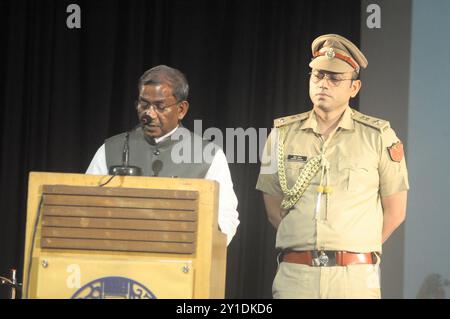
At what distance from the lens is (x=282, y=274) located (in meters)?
3.21

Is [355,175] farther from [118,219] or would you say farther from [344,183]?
[118,219]

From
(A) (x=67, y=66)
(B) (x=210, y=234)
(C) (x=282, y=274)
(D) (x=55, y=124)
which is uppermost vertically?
(A) (x=67, y=66)

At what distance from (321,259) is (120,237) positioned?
102cm

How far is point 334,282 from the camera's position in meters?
3.10

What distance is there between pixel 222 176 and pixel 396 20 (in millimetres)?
1473

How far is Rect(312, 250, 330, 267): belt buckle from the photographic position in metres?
3.13

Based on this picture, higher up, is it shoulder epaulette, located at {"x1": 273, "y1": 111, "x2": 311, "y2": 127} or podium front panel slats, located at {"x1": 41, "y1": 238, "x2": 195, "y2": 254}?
shoulder epaulette, located at {"x1": 273, "y1": 111, "x2": 311, "y2": 127}

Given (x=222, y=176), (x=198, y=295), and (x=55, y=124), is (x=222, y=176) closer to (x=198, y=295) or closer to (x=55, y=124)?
(x=198, y=295)

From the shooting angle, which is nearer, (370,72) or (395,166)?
(395,166)

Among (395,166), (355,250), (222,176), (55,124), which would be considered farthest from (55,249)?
(55,124)

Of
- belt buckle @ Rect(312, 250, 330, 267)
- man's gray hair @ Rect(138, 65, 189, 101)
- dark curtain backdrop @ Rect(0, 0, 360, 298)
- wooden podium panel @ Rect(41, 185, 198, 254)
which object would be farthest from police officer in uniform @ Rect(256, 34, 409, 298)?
wooden podium panel @ Rect(41, 185, 198, 254)

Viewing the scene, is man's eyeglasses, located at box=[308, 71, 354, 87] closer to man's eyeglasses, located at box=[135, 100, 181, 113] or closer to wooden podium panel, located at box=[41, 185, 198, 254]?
man's eyeglasses, located at box=[135, 100, 181, 113]

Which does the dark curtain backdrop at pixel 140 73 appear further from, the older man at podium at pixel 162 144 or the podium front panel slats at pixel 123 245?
the podium front panel slats at pixel 123 245

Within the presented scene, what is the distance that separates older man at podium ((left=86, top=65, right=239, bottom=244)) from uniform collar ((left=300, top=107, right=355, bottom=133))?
406 mm
